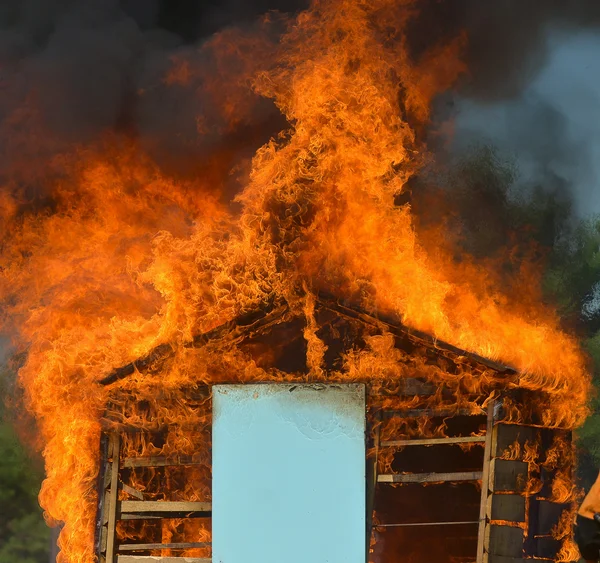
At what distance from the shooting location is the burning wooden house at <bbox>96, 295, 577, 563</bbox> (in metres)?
9.17

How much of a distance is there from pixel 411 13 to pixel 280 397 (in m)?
7.21

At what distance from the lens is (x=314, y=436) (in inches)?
362

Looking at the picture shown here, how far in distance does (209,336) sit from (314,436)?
1.84 m

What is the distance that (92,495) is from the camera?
9.95 metres

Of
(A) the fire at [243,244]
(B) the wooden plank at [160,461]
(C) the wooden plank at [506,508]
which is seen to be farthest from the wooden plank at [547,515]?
(B) the wooden plank at [160,461]

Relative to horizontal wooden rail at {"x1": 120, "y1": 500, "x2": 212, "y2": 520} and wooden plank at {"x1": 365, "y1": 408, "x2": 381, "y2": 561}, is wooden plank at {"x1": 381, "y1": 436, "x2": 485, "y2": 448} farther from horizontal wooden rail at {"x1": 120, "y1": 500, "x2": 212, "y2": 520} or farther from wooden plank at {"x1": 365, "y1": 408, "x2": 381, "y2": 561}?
horizontal wooden rail at {"x1": 120, "y1": 500, "x2": 212, "y2": 520}

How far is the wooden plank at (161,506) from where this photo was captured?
32.0 ft

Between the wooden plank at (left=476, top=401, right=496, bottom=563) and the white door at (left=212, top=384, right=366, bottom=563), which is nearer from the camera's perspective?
the white door at (left=212, top=384, right=366, bottom=563)

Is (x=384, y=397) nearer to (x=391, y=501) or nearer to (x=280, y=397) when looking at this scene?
(x=280, y=397)

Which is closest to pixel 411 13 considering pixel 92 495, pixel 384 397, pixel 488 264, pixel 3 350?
pixel 488 264

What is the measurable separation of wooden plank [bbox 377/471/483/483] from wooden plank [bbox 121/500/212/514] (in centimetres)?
223

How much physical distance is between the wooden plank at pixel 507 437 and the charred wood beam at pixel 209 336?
297cm

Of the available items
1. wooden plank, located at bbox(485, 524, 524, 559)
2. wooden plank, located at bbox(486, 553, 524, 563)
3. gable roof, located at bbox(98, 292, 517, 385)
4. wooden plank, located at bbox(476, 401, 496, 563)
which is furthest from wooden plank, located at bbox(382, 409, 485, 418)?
wooden plank, located at bbox(486, 553, 524, 563)

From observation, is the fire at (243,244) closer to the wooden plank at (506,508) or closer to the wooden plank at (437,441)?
the wooden plank at (437,441)
